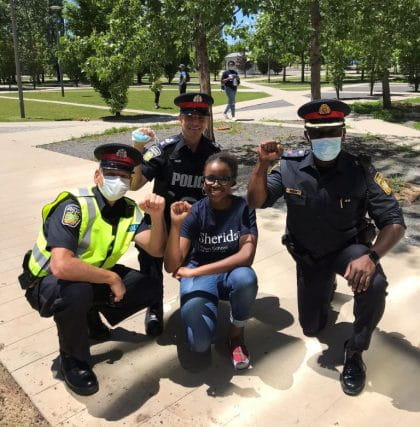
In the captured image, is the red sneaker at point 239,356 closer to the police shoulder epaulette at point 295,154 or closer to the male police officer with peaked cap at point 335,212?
the male police officer with peaked cap at point 335,212

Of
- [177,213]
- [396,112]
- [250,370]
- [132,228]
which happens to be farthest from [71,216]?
[396,112]

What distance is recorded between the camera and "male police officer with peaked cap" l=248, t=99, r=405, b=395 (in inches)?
99.9

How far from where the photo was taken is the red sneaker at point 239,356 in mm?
2734

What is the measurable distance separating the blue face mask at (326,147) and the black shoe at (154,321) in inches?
55.1

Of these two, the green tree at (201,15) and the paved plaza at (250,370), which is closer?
the paved plaza at (250,370)

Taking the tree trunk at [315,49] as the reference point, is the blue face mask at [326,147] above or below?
below

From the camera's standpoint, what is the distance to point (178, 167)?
315 cm

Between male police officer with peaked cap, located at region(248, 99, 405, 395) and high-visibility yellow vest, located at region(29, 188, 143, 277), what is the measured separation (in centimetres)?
79

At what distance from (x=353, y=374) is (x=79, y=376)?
1450 mm

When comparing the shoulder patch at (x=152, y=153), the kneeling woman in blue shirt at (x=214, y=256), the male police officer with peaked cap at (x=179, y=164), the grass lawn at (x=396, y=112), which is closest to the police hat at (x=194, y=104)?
the male police officer with peaked cap at (x=179, y=164)

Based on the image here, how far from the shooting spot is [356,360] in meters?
2.61

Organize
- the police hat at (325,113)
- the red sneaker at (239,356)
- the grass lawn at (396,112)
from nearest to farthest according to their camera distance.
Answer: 1. the police hat at (325,113)
2. the red sneaker at (239,356)
3. the grass lawn at (396,112)

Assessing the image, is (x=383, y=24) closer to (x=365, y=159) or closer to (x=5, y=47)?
(x=365, y=159)

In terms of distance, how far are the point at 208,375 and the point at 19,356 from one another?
115cm
